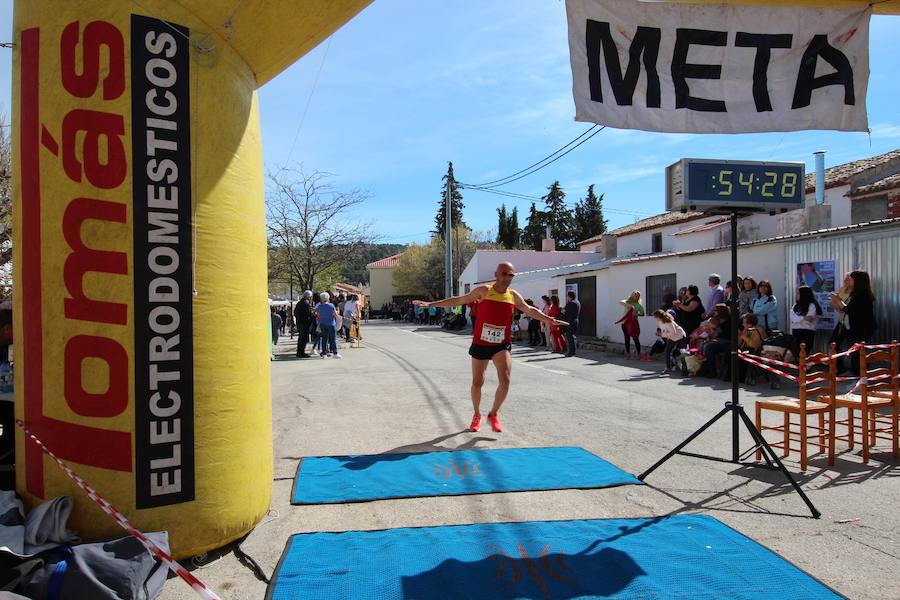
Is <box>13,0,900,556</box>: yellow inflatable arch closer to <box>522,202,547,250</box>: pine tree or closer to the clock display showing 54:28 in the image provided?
the clock display showing 54:28

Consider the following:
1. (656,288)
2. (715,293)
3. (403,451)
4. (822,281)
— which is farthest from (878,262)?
(403,451)

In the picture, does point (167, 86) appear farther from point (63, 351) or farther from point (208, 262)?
point (63, 351)

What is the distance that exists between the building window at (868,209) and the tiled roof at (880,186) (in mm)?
296

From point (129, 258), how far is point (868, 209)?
2225 cm

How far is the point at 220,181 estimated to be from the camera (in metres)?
3.66

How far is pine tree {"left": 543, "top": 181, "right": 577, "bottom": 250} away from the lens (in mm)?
70688

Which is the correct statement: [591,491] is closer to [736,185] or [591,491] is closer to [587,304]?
[736,185]

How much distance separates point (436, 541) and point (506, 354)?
3.34 m

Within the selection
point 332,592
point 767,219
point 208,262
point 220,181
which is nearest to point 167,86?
point 220,181

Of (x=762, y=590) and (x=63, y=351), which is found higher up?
(x=63, y=351)

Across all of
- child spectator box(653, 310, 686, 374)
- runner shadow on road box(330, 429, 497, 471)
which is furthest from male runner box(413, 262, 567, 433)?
child spectator box(653, 310, 686, 374)

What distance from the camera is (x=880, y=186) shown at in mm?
18734

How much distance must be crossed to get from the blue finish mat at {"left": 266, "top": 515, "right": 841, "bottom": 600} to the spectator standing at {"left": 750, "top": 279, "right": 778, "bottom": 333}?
9.20m

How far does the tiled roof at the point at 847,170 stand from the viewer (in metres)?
20.8
